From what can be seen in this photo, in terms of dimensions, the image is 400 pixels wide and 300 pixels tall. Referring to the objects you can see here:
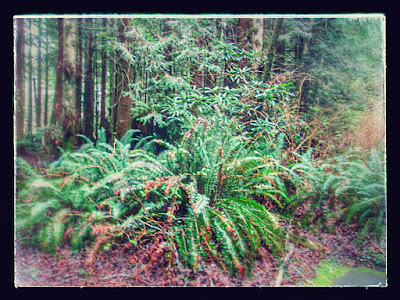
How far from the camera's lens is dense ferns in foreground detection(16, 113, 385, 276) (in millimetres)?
2238

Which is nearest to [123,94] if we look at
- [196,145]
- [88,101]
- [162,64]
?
[88,101]

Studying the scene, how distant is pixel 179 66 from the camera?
2.53 meters

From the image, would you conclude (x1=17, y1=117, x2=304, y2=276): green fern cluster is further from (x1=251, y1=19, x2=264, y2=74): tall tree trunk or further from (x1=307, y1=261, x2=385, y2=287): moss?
(x1=251, y1=19, x2=264, y2=74): tall tree trunk

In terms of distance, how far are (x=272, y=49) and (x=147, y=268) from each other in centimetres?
238

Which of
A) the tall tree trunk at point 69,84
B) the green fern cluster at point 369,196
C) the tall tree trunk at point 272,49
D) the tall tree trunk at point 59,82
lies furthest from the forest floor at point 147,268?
the tall tree trunk at point 272,49

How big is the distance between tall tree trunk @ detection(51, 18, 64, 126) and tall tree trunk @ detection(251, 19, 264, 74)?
5.99ft

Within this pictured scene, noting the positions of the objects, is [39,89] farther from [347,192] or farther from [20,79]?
[347,192]

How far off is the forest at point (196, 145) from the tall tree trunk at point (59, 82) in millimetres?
10

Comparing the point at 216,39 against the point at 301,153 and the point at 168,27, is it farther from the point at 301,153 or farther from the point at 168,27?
the point at 301,153

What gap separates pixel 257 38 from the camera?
250 centimetres

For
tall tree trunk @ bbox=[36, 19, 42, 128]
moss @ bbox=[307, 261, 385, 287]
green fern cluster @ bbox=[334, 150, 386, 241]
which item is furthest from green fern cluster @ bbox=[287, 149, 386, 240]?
tall tree trunk @ bbox=[36, 19, 42, 128]

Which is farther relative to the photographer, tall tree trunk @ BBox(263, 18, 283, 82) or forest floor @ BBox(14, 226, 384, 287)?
tall tree trunk @ BBox(263, 18, 283, 82)

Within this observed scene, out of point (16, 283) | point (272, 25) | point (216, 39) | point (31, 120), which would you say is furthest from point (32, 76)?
point (272, 25)

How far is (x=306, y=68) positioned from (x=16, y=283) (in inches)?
136
